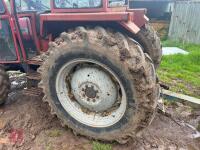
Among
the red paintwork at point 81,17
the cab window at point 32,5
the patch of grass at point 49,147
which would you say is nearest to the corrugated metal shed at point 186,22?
the red paintwork at point 81,17

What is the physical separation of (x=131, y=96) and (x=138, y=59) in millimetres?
429

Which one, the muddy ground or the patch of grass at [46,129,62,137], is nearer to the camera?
the muddy ground

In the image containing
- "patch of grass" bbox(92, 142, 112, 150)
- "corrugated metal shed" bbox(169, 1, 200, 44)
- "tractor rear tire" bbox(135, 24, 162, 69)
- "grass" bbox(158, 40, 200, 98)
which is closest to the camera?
"patch of grass" bbox(92, 142, 112, 150)

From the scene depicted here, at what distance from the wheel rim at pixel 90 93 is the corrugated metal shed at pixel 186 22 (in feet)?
28.9

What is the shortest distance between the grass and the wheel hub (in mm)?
2305

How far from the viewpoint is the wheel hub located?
3.53 metres

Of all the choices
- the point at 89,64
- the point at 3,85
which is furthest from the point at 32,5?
the point at 89,64

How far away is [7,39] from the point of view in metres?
4.34

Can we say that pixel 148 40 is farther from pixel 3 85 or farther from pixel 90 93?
pixel 3 85

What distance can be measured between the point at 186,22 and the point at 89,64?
9341mm

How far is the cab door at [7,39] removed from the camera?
414cm

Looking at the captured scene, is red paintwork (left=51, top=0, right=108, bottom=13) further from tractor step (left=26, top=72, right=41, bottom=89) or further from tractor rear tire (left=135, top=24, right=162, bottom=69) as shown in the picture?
tractor rear tire (left=135, top=24, right=162, bottom=69)

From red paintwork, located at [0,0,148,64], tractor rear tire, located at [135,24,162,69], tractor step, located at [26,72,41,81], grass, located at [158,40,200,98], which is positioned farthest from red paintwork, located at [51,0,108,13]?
grass, located at [158,40,200,98]

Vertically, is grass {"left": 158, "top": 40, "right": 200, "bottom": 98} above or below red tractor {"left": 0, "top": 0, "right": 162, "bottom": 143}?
below
